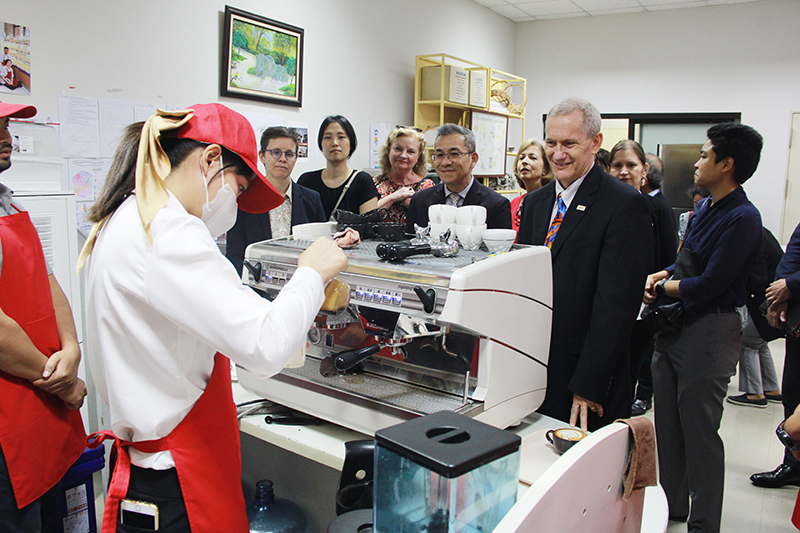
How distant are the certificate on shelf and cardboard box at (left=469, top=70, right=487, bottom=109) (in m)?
0.12

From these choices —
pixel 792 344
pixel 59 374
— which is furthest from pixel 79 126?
pixel 792 344

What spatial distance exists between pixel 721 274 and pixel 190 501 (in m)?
1.94

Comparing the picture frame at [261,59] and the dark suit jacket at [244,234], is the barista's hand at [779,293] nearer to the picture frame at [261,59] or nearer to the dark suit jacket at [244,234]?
the dark suit jacket at [244,234]

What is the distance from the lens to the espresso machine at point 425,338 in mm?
1208

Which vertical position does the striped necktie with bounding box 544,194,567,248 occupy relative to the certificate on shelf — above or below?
below

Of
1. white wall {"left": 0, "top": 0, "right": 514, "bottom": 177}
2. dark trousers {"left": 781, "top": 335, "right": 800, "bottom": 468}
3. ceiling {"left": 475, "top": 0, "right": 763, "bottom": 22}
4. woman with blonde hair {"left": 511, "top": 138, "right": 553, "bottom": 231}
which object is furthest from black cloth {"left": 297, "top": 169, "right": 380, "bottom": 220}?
ceiling {"left": 475, "top": 0, "right": 763, "bottom": 22}

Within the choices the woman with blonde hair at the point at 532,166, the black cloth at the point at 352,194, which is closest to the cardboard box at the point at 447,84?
the woman with blonde hair at the point at 532,166

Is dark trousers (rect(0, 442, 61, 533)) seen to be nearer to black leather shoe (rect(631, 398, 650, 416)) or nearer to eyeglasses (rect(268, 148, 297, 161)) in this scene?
eyeglasses (rect(268, 148, 297, 161))

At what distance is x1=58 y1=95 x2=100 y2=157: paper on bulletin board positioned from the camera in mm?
2643

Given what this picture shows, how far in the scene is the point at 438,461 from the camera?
2.38 feet

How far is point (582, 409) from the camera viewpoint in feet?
5.26

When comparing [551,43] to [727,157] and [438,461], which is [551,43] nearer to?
[727,157]

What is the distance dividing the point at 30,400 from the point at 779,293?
2.72 metres

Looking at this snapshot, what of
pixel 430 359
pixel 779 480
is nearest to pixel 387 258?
pixel 430 359
